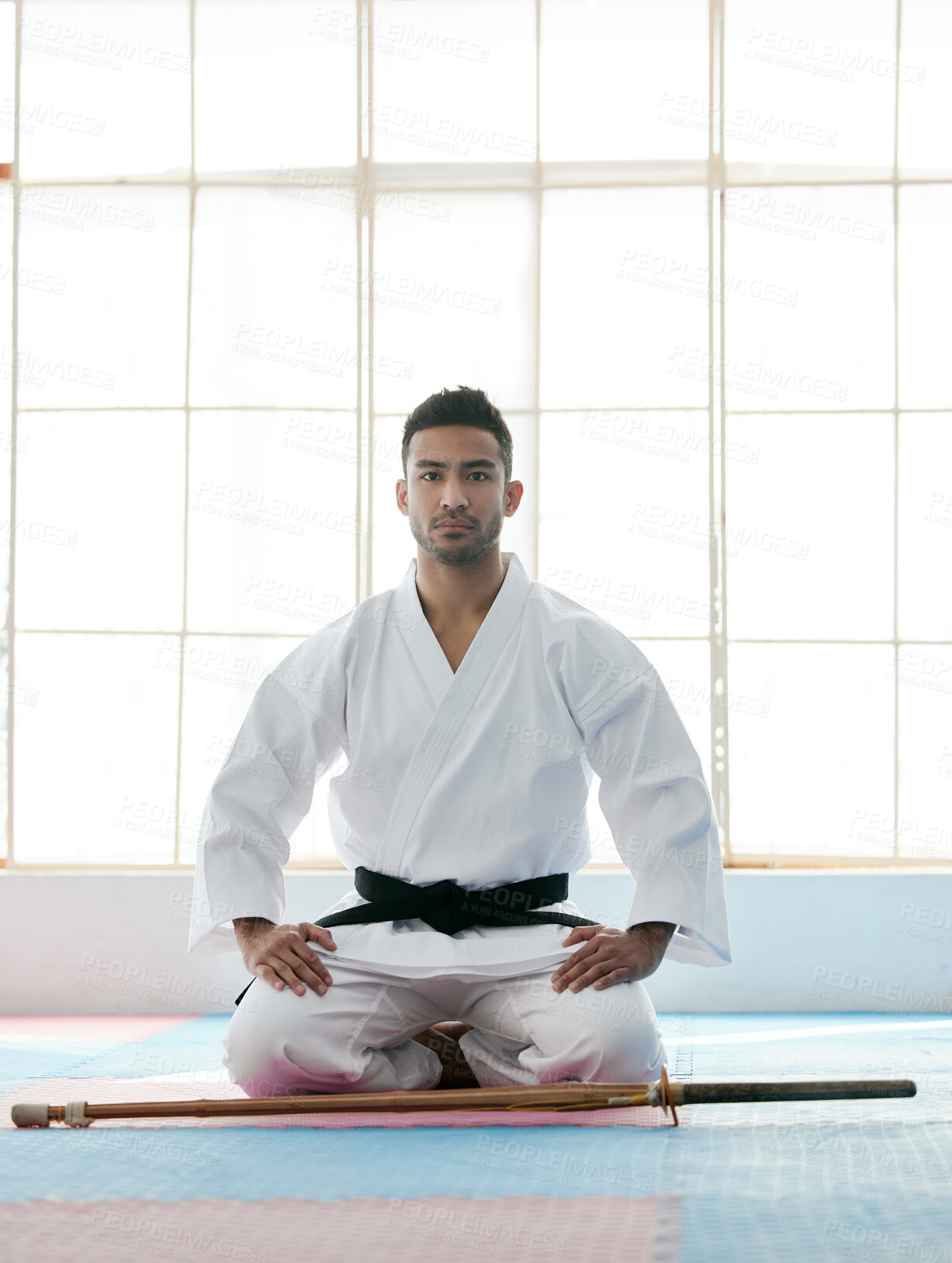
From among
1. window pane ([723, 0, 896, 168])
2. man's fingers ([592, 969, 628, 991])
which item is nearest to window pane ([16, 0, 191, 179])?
window pane ([723, 0, 896, 168])

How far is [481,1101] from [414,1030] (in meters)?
0.39

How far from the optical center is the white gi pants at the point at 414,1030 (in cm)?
197

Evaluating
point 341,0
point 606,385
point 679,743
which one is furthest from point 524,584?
point 341,0

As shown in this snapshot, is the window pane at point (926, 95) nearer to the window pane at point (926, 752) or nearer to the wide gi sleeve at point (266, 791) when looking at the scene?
the window pane at point (926, 752)

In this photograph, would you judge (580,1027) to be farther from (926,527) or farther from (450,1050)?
(926,527)

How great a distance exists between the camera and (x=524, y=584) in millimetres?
2424

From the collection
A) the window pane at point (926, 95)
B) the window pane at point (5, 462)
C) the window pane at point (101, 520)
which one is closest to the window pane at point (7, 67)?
the window pane at point (5, 462)

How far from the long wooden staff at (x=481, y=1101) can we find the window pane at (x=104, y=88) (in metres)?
2.99

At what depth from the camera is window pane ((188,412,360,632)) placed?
368 cm

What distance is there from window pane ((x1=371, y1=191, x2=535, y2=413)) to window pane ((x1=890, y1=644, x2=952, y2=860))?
1.45m

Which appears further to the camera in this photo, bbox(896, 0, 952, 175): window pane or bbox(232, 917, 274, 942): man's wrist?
bbox(896, 0, 952, 175): window pane

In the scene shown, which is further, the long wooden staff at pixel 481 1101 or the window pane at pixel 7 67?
the window pane at pixel 7 67

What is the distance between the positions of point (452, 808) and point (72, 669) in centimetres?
196

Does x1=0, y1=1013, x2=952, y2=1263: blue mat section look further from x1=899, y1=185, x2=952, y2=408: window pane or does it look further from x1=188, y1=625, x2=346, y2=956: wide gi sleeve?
x1=899, y1=185, x2=952, y2=408: window pane
